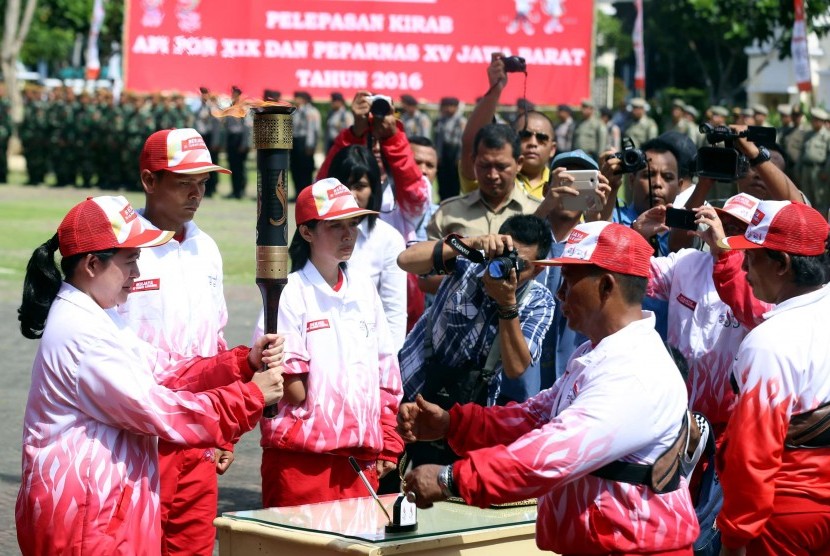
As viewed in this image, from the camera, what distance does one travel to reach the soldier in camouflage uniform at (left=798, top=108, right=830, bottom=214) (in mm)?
24547

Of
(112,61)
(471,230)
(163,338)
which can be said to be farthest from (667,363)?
(112,61)

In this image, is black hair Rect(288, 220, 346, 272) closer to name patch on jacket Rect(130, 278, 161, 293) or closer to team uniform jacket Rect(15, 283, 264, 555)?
name patch on jacket Rect(130, 278, 161, 293)

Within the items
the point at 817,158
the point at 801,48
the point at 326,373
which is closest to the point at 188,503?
the point at 326,373

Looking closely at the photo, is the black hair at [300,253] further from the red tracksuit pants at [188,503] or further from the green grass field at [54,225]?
the green grass field at [54,225]

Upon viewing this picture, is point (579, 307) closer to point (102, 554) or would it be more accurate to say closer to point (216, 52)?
point (102, 554)

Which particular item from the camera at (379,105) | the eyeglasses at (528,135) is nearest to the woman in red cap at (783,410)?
the camera at (379,105)

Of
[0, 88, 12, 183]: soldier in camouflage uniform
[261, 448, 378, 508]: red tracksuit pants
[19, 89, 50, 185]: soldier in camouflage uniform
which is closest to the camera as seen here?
[261, 448, 378, 508]: red tracksuit pants

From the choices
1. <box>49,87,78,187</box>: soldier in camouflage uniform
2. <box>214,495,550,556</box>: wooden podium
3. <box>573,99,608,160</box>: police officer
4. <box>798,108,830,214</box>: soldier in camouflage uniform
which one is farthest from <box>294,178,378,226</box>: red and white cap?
<box>49,87,78,187</box>: soldier in camouflage uniform

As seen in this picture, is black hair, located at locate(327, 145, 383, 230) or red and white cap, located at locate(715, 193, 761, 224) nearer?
red and white cap, located at locate(715, 193, 761, 224)

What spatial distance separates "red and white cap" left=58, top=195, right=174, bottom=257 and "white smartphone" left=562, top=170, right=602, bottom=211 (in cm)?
297

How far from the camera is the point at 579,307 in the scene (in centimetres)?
421

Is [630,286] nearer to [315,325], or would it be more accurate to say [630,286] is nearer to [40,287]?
[315,325]

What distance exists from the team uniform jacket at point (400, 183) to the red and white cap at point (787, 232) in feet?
11.0

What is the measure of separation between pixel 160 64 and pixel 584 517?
1762 centimetres
